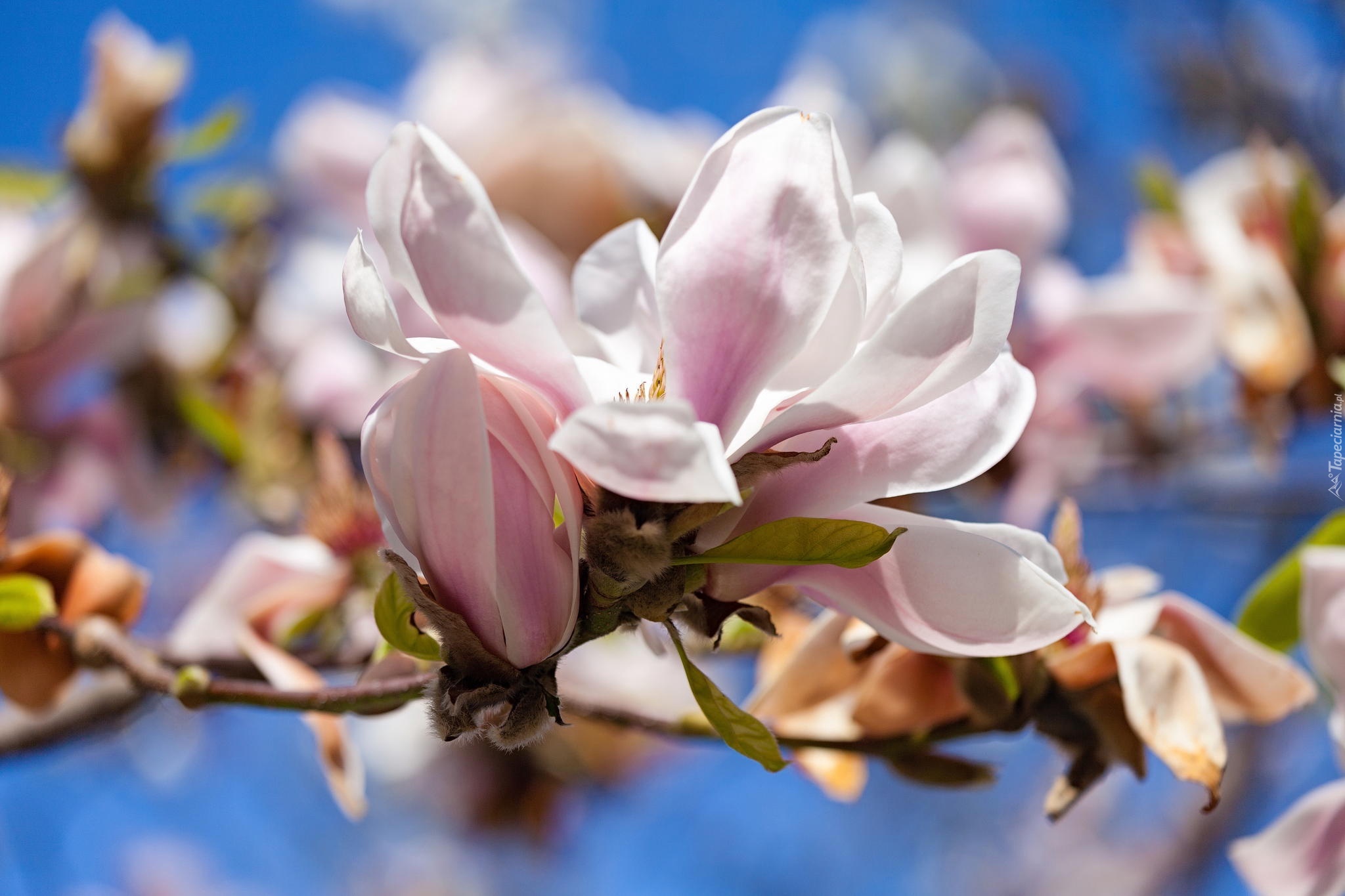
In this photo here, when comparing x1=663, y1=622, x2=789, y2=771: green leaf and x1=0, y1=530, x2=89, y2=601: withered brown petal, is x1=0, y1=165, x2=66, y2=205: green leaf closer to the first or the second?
x1=0, y1=530, x2=89, y2=601: withered brown petal

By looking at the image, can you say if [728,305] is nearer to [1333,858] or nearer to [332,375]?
[1333,858]

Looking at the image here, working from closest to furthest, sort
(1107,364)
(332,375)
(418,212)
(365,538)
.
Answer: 1. (418,212)
2. (365,538)
3. (1107,364)
4. (332,375)

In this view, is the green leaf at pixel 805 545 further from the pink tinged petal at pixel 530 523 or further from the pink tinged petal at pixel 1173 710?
the pink tinged petal at pixel 1173 710

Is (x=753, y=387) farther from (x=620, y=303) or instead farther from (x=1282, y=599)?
(x=1282, y=599)

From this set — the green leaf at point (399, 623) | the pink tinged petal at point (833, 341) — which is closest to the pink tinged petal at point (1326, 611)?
the pink tinged petal at point (833, 341)

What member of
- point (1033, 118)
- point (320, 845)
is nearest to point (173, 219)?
point (320, 845)

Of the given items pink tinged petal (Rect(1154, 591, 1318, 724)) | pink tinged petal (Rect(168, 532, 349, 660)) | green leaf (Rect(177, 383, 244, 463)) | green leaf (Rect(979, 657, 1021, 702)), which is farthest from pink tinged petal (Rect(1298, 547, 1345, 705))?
green leaf (Rect(177, 383, 244, 463))
